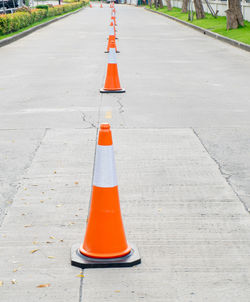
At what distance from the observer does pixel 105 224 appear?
3.97 meters

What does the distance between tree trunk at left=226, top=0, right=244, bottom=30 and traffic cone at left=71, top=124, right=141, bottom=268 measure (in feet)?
74.2

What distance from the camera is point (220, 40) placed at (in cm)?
2456

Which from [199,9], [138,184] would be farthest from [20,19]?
[138,184]

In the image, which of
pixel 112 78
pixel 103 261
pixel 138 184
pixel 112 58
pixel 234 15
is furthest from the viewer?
pixel 234 15

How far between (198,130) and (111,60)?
3462 mm

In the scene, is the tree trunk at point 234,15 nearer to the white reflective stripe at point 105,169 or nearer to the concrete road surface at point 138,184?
the concrete road surface at point 138,184

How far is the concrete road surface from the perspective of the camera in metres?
3.72

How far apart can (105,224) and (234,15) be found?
2351 cm

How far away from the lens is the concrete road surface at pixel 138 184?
12.2 feet

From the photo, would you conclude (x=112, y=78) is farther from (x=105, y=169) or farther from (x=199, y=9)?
(x=199, y=9)

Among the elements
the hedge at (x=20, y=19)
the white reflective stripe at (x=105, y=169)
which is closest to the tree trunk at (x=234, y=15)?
the hedge at (x=20, y=19)

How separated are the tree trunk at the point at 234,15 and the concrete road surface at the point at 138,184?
13140mm

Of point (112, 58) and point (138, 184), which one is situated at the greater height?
point (112, 58)

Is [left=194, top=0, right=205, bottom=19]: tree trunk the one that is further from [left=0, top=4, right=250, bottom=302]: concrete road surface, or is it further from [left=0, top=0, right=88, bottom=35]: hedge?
[left=0, top=4, right=250, bottom=302]: concrete road surface
